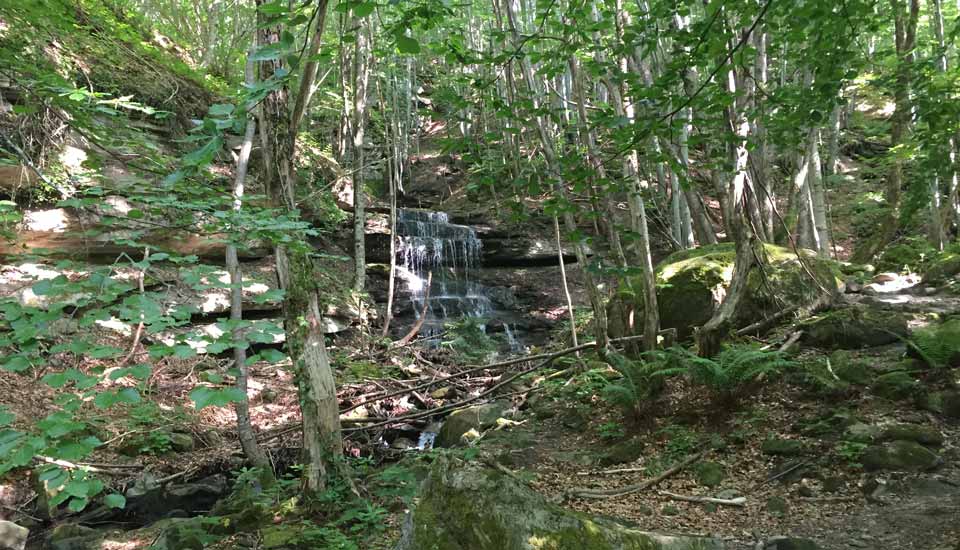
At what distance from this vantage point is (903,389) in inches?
192

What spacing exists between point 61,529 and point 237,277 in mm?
2822

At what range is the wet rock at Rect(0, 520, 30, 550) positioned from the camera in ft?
15.4

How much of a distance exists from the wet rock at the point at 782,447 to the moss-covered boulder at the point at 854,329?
229 centimetres

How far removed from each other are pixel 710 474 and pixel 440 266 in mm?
12411

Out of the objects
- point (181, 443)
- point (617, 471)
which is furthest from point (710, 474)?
point (181, 443)

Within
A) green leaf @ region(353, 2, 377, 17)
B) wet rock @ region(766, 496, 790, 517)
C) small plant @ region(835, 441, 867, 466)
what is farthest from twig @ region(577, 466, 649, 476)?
green leaf @ region(353, 2, 377, 17)

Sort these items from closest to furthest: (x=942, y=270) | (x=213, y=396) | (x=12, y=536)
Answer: (x=213, y=396) → (x=12, y=536) → (x=942, y=270)

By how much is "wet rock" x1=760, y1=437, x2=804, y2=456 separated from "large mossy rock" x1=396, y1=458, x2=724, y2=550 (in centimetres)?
248

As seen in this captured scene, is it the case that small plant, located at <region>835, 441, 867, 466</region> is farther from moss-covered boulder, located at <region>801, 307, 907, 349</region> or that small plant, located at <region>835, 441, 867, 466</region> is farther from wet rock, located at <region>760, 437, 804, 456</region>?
moss-covered boulder, located at <region>801, 307, 907, 349</region>

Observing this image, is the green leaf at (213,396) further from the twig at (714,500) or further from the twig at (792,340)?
the twig at (792,340)

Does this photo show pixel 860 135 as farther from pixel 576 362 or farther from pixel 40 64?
pixel 40 64

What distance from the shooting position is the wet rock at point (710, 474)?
4.52 meters

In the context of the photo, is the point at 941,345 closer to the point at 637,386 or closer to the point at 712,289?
the point at 637,386

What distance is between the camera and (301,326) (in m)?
4.53
